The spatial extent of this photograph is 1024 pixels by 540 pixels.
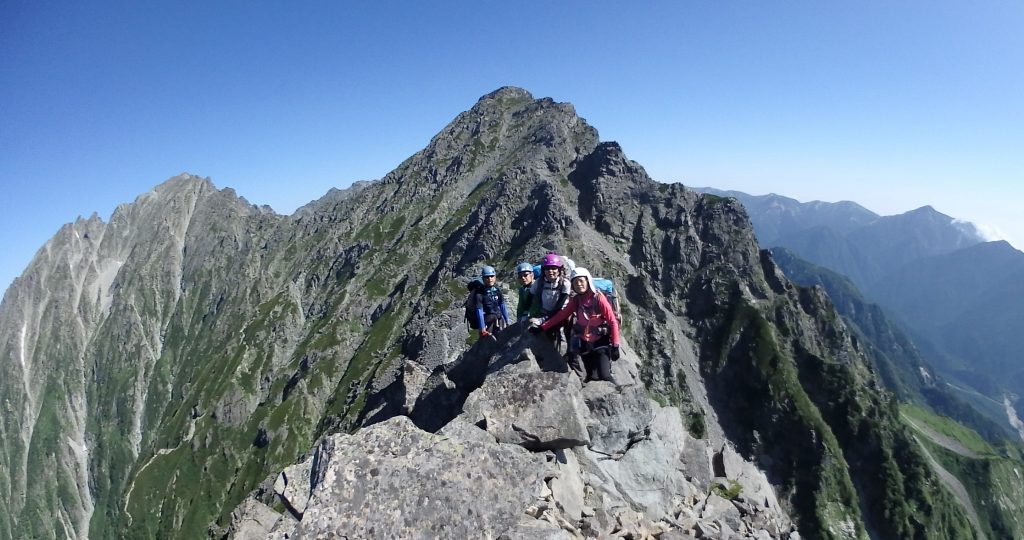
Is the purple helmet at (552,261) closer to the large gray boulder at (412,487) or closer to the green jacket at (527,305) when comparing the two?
the green jacket at (527,305)

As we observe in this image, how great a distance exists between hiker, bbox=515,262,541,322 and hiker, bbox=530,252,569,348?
0.49 metres

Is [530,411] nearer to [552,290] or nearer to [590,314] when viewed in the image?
[590,314]

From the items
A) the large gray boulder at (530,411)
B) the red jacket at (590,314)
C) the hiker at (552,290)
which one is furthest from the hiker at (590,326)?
the large gray boulder at (530,411)

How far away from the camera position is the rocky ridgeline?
11.9 meters

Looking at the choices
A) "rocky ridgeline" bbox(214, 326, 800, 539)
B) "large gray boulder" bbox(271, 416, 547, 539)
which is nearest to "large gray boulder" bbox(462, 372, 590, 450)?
"rocky ridgeline" bbox(214, 326, 800, 539)

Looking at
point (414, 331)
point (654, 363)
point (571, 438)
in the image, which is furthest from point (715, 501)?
point (414, 331)

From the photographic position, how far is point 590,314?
18.1m

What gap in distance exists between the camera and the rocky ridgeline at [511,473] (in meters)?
11.9

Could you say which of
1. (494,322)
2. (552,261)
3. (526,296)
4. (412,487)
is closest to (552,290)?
(552,261)

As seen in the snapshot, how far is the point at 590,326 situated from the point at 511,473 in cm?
655

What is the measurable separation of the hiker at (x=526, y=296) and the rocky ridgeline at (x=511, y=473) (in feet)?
3.40

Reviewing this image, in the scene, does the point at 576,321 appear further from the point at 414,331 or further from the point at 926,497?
the point at 926,497

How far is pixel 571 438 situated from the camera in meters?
16.0

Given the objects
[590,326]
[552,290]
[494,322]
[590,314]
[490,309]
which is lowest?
[590,326]
